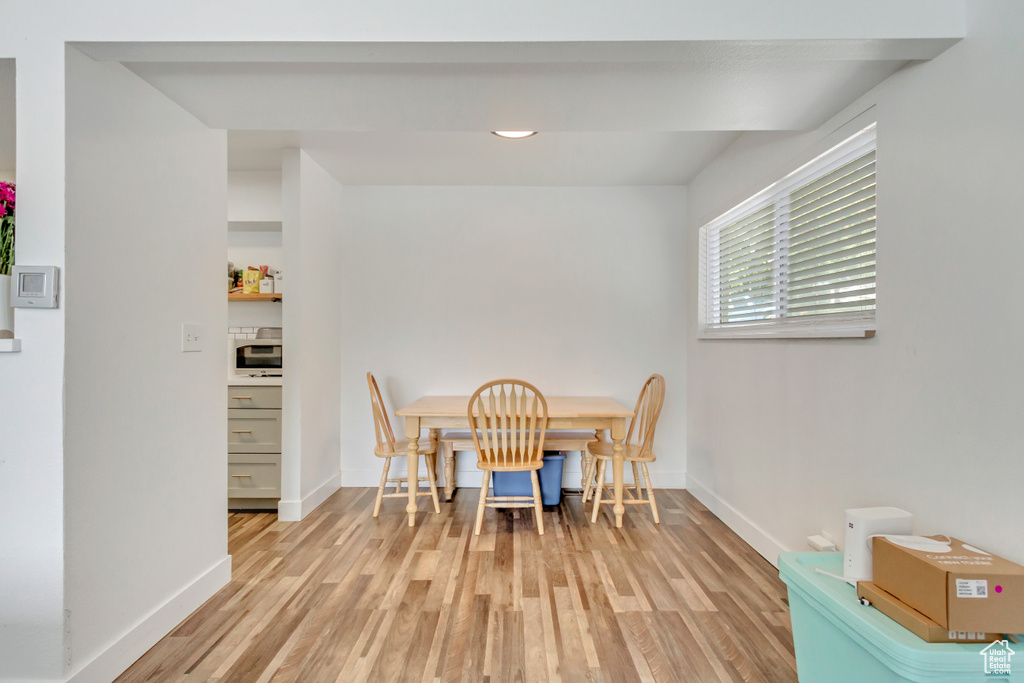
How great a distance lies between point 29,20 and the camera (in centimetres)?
158

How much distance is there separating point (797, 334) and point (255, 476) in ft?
10.9

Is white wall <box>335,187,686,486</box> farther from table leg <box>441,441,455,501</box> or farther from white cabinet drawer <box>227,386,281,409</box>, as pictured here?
white cabinet drawer <box>227,386,281,409</box>

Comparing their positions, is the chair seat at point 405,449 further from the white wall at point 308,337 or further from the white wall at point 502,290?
the white wall at point 502,290

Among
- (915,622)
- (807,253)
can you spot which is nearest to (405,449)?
(807,253)

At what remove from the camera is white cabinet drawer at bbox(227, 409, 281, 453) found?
137 inches

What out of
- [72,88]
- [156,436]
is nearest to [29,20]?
[72,88]

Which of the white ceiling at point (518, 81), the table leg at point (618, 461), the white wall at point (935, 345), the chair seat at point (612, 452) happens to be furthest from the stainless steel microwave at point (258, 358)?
the white wall at point (935, 345)

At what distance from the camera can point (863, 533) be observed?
1.53m

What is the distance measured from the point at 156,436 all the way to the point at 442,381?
2.38m

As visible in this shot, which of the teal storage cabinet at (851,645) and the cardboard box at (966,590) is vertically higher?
the cardboard box at (966,590)

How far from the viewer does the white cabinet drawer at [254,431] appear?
349 cm

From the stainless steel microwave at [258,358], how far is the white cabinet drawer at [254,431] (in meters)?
0.52

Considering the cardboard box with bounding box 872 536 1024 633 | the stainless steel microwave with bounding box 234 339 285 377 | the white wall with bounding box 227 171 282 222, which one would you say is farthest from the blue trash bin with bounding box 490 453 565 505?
the white wall with bounding box 227 171 282 222

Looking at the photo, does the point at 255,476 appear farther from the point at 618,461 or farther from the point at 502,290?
the point at 618,461
